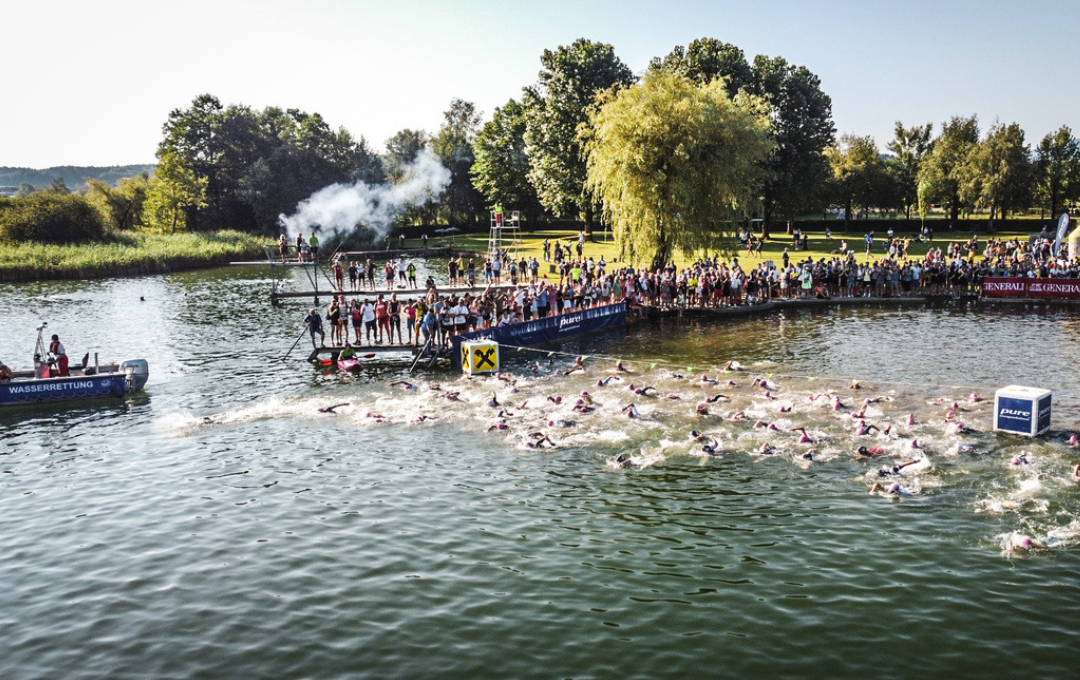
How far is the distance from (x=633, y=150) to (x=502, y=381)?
71.1 ft

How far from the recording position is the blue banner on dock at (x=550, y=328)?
114 feet

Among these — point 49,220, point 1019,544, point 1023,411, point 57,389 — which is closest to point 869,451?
point 1023,411

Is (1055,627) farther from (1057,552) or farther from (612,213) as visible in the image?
(612,213)

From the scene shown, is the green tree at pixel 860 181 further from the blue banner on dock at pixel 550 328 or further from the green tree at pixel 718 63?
the blue banner on dock at pixel 550 328

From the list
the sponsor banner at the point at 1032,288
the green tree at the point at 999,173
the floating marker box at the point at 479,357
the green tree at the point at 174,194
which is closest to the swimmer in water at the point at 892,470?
the floating marker box at the point at 479,357

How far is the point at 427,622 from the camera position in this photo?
14023 millimetres

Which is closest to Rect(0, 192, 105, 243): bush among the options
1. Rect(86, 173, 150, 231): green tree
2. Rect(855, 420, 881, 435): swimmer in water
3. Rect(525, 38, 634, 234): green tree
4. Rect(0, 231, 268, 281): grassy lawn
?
Rect(0, 231, 268, 281): grassy lawn

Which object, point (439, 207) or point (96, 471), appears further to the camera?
point (439, 207)

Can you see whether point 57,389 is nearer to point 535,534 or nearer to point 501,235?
point 535,534

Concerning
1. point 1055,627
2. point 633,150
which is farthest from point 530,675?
point 633,150

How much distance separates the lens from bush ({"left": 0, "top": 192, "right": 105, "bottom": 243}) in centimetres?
8706

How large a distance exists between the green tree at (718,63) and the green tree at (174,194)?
6781 centimetres

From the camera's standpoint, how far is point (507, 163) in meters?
98.9

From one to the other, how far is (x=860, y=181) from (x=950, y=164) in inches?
397
